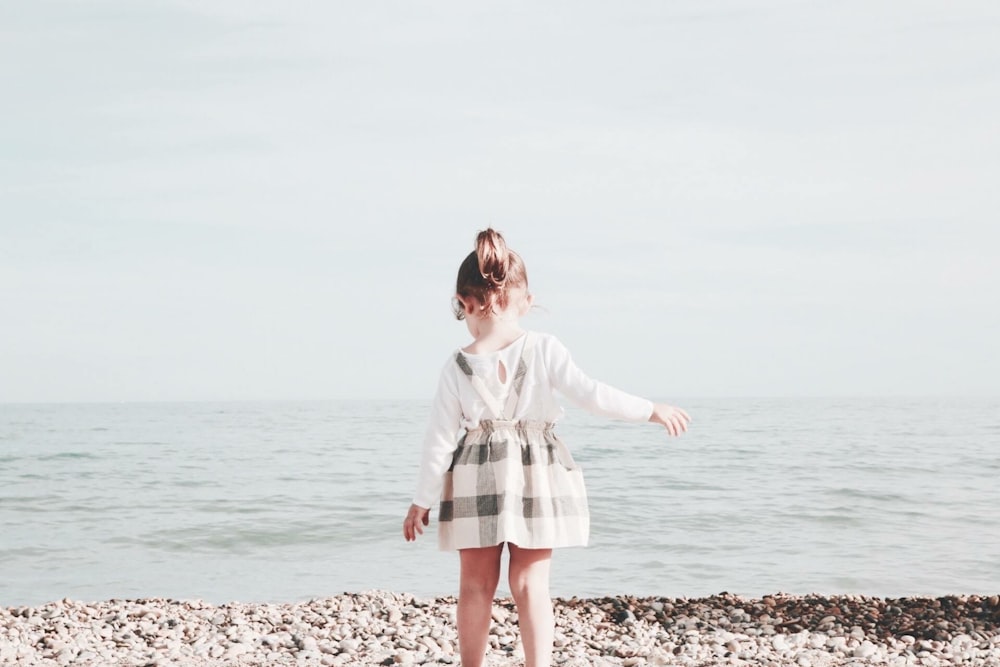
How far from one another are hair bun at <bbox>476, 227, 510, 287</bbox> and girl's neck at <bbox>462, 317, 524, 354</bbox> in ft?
0.50

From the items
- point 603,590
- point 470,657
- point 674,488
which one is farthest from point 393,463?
point 470,657

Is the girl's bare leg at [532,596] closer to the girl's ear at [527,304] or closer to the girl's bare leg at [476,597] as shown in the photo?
the girl's bare leg at [476,597]

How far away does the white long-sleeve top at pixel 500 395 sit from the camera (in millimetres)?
3465

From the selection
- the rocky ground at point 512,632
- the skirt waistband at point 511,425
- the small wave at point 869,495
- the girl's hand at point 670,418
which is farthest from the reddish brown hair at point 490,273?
the small wave at point 869,495

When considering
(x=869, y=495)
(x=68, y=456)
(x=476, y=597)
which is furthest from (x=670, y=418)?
(x=68, y=456)

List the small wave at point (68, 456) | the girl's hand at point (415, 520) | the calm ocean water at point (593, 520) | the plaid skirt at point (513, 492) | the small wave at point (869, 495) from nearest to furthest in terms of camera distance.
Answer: the plaid skirt at point (513, 492) → the girl's hand at point (415, 520) → the calm ocean water at point (593, 520) → the small wave at point (869, 495) → the small wave at point (68, 456)

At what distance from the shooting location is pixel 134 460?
19406mm

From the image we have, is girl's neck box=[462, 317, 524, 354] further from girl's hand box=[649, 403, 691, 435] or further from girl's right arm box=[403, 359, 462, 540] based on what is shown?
girl's hand box=[649, 403, 691, 435]

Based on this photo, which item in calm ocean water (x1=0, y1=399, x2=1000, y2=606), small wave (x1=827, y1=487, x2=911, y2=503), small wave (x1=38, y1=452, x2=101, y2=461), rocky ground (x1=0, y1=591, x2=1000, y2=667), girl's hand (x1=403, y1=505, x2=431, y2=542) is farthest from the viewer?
small wave (x1=38, y1=452, x2=101, y2=461)

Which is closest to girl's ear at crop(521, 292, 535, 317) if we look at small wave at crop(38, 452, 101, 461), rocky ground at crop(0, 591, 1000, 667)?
rocky ground at crop(0, 591, 1000, 667)

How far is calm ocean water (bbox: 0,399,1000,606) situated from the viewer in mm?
8227

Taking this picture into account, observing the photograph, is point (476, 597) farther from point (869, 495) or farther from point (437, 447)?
point (869, 495)

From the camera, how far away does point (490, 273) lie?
3.46 meters

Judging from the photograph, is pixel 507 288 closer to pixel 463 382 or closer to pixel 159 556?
pixel 463 382
